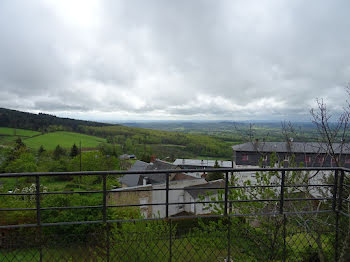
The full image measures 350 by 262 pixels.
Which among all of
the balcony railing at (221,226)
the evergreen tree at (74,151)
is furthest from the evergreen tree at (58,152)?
the balcony railing at (221,226)

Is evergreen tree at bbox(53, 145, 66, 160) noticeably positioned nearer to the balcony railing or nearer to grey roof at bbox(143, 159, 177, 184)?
grey roof at bbox(143, 159, 177, 184)

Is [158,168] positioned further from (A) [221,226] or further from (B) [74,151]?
(B) [74,151]

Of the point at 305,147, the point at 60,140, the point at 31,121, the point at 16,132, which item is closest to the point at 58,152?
the point at 60,140

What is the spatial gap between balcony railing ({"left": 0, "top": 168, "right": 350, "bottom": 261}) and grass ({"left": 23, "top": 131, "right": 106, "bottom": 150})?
2995cm

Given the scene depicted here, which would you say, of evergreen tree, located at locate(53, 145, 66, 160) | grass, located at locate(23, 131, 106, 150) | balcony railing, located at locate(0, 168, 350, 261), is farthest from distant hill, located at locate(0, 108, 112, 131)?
balcony railing, located at locate(0, 168, 350, 261)

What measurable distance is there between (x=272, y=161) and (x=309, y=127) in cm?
161

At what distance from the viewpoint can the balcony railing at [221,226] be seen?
2.34 metres

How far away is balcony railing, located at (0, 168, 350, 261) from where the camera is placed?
2.34 metres

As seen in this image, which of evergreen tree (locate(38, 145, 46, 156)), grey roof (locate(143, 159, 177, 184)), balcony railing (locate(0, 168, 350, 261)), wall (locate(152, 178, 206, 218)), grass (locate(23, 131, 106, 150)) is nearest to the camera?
balcony railing (locate(0, 168, 350, 261))

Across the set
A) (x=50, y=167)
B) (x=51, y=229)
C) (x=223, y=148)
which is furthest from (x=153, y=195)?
(x=50, y=167)

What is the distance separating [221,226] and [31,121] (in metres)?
47.1

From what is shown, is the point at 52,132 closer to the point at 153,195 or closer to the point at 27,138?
the point at 27,138

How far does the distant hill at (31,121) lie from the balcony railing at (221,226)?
3782cm

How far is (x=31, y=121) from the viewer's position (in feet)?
140
